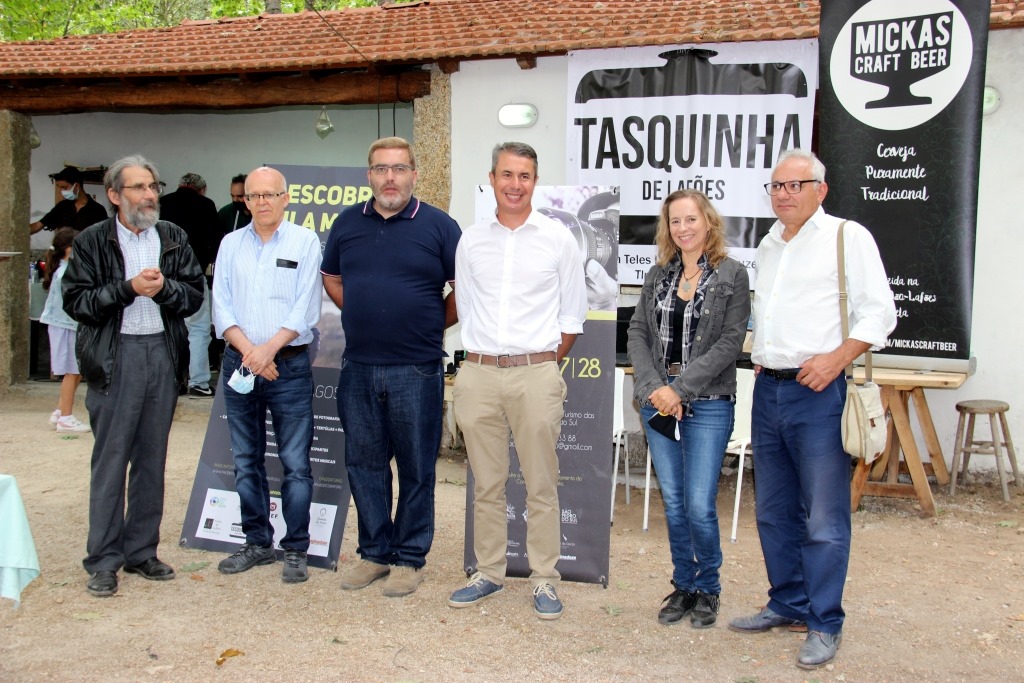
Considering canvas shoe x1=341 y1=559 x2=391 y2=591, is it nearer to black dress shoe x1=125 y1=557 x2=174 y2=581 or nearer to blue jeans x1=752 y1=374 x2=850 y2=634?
black dress shoe x1=125 y1=557 x2=174 y2=581

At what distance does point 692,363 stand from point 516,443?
0.87 metres

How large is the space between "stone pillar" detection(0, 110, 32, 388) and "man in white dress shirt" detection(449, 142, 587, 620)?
7.20 metres

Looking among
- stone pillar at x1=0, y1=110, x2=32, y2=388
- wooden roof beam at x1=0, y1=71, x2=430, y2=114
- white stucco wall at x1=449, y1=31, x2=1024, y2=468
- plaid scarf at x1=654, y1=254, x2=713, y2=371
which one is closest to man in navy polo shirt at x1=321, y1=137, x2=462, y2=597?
plaid scarf at x1=654, y1=254, x2=713, y2=371

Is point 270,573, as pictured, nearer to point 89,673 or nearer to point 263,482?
point 263,482

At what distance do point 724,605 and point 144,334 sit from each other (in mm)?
2985

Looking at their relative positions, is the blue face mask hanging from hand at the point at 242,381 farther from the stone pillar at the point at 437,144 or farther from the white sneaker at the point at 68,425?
the white sneaker at the point at 68,425

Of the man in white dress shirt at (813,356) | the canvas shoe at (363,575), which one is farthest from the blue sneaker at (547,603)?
the man in white dress shirt at (813,356)

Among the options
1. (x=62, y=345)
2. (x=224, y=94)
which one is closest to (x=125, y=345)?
(x=62, y=345)

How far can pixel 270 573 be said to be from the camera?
465 centimetres

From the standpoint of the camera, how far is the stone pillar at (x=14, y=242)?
9.37 m

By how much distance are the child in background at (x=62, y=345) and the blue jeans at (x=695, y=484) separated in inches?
235

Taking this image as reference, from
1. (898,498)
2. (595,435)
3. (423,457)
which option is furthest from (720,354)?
(898,498)

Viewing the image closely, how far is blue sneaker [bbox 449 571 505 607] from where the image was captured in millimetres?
4179

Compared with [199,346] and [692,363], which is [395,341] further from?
[199,346]
